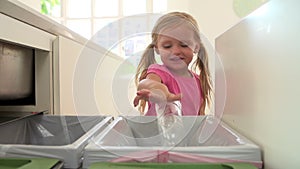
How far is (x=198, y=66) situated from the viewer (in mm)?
762

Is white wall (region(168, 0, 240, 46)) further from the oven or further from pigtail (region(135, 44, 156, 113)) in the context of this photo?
pigtail (region(135, 44, 156, 113))

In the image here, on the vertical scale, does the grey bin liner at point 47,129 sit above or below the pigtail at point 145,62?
below

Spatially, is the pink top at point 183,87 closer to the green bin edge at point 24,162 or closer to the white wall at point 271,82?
the white wall at point 271,82

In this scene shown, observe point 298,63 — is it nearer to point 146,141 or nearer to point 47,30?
point 146,141

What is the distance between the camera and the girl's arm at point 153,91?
0.61 m

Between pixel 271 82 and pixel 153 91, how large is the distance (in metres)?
0.24

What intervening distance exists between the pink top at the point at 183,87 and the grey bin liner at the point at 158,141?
0.22 feet

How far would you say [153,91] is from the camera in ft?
2.02

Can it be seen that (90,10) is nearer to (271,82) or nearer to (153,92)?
(153,92)

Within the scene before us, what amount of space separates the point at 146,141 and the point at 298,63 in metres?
0.56

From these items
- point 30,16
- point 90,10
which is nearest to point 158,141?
point 30,16

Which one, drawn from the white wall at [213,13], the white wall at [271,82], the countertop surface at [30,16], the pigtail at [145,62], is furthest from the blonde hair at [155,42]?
the white wall at [213,13]

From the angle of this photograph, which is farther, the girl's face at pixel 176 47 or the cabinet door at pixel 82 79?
the cabinet door at pixel 82 79

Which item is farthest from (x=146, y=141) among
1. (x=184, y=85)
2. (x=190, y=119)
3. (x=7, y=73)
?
(x=7, y=73)
